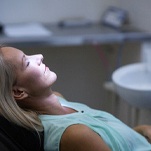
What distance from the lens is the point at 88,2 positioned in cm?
288

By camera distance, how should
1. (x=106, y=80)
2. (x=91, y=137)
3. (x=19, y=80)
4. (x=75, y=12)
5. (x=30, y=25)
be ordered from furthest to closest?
(x=106, y=80), (x=75, y=12), (x=30, y=25), (x=19, y=80), (x=91, y=137)

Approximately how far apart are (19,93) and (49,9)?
1.72 metres

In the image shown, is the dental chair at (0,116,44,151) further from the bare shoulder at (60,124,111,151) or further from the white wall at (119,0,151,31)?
the white wall at (119,0,151,31)

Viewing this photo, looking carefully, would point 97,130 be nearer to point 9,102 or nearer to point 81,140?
point 81,140

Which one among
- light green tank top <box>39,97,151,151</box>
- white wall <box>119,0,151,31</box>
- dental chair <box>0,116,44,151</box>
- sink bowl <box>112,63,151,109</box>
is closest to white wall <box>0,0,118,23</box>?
white wall <box>119,0,151,31</box>

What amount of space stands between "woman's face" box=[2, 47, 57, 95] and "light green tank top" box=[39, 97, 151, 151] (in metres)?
0.11

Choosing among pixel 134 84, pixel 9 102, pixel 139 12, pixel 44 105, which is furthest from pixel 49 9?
pixel 9 102

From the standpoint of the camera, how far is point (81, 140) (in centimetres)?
105

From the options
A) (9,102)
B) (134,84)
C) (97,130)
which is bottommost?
(134,84)

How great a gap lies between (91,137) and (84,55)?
1.95m

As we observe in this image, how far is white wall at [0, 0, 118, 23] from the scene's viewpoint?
8.93ft

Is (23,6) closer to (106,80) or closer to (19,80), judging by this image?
(106,80)

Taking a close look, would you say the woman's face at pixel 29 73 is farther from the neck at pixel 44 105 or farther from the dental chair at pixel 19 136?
the dental chair at pixel 19 136

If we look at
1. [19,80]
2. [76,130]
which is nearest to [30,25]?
[19,80]
